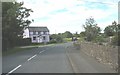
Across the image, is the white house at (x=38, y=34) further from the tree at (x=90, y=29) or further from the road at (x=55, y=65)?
the road at (x=55, y=65)

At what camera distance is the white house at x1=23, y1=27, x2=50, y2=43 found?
14512 cm

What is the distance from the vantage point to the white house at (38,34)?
5714 inches

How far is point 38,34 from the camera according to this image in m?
151

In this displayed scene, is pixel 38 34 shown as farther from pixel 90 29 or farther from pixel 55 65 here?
pixel 55 65

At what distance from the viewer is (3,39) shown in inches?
1895

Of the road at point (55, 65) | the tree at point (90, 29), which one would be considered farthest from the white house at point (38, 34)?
the road at point (55, 65)

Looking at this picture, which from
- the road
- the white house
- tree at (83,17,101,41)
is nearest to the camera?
the road

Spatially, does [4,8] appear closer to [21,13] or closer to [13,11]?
[13,11]

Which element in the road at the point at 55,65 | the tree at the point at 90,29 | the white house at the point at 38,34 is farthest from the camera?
the white house at the point at 38,34

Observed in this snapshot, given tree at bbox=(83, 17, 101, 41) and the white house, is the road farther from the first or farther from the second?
the white house

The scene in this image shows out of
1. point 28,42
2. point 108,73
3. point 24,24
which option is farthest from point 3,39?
point 28,42

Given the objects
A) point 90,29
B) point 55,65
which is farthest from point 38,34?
point 55,65

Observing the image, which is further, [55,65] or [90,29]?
[90,29]

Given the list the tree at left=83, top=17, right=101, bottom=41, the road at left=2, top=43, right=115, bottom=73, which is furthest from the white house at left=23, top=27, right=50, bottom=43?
the road at left=2, top=43, right=115, bottom=73
